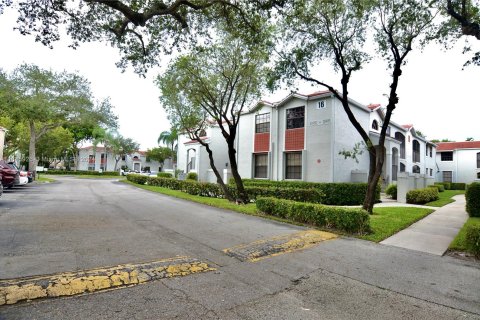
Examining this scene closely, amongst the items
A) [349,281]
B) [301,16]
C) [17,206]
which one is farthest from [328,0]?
[17,206]

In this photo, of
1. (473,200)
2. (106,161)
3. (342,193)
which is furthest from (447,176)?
(106,161)

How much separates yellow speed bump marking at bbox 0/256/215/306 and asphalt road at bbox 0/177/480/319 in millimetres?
207

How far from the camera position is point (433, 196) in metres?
19.1

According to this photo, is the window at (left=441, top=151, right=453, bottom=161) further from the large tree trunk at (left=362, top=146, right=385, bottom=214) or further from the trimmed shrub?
the trimmed shrub

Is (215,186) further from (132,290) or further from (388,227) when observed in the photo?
(132,290)

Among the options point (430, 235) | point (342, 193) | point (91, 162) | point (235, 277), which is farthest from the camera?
point (91, 162)

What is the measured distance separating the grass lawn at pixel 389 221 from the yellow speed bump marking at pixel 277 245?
4.25ft

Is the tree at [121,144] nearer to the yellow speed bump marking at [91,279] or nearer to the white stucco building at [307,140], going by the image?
the white stucco building at [307,140]

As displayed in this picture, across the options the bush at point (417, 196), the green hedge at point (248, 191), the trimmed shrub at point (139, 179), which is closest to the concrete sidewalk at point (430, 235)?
the green hedge at point (248, 191)

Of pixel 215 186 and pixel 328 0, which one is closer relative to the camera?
pixel 328 0

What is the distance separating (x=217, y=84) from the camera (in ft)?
49.2

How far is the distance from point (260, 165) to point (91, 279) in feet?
63.4

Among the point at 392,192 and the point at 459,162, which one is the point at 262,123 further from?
the point at 459,162

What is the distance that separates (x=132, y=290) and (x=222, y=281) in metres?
1.41
